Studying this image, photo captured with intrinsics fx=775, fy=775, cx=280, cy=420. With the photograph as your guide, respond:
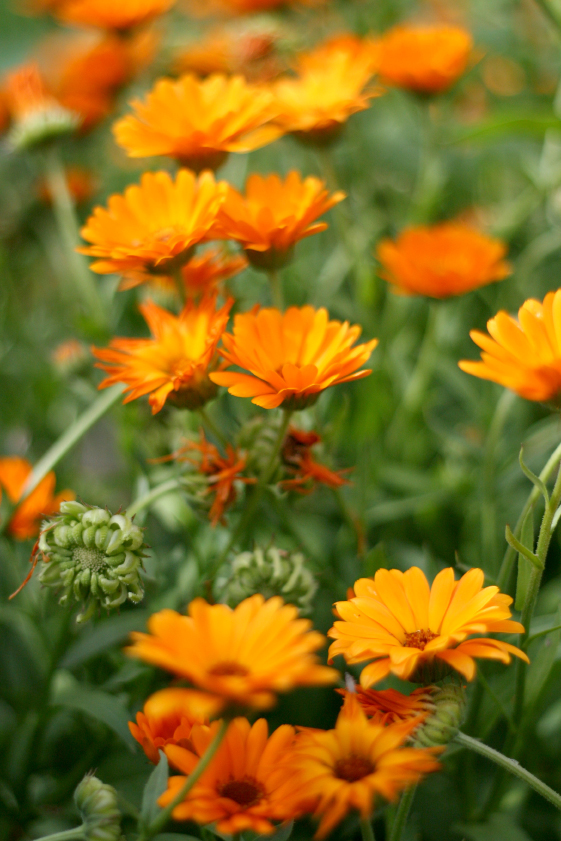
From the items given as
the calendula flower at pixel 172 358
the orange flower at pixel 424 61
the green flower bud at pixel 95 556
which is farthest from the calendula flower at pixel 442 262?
the green flower bud at pixel 95 556

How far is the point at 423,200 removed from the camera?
110 cm

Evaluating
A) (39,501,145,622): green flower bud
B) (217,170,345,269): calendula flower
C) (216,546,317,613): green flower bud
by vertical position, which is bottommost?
(216,546,317,613): green flower bud

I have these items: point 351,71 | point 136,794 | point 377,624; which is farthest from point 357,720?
point 351,71

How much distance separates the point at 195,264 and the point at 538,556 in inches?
14.7

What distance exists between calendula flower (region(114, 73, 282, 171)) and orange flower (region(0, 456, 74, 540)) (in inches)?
12.1

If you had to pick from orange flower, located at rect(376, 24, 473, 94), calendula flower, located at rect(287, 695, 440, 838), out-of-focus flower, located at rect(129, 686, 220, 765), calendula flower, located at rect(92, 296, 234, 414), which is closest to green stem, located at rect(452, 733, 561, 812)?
calendula flower, located at rect(287, 695, 440, 838)

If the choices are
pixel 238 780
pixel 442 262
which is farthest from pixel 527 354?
pixel 442 262

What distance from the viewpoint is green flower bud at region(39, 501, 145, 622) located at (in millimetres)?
530

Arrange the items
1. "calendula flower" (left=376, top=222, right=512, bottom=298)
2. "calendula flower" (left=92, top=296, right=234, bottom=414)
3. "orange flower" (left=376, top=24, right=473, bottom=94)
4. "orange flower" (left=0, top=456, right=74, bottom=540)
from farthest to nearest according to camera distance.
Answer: "orange flower" (left=376, top=24, right=473, bottom=94) < "calendula flower" (left=376, top=222, right=512, bottom=298) < "orange flower" (left=0, top=456, right=74, bottom=540) < "calendula flower" (left=92, top=296, right=234, bottom=414)

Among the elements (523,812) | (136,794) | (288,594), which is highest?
(288,594)

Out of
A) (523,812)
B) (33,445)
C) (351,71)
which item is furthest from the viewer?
(33,445)

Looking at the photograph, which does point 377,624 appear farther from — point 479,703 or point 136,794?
point 136,794

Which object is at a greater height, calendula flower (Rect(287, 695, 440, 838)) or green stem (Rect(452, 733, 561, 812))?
calendula flower (Rect(287, 695, 440, 838))

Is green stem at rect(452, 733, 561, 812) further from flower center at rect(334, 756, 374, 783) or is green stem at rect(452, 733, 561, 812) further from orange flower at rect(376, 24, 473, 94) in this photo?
orange flower at rect(376, 24, 473, 94)
